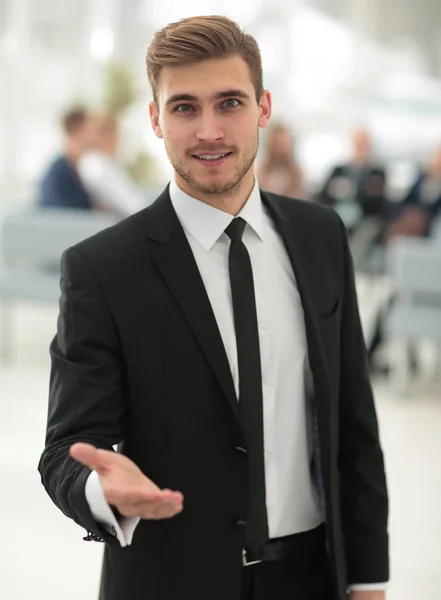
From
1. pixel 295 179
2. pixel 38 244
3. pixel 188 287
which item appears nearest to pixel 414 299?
pixel 38 244

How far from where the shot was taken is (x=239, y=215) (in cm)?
161

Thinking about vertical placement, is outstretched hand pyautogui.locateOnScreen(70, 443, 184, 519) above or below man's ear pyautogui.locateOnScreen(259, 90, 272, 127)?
below

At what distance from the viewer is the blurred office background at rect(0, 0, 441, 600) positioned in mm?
3943

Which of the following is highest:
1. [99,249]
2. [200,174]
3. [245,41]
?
[245,41]

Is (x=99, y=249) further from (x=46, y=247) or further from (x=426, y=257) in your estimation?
(x=46, y=247)

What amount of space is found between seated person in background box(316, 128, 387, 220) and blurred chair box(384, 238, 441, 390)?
149 inches

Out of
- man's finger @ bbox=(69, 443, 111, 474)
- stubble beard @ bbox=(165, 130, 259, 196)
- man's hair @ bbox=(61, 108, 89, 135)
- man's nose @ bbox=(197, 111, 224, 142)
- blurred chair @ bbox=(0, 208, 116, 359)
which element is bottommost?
man's finger @ bbox=(69, 443, 111, 474)

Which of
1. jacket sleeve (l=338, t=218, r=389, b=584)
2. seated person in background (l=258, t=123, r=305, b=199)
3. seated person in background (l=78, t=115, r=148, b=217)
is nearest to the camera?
jacket sleeve (l=338, t=218, r=389, b=584)

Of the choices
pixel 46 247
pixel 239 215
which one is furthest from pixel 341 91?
pixel 239 215

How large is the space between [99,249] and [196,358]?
0.22 metres

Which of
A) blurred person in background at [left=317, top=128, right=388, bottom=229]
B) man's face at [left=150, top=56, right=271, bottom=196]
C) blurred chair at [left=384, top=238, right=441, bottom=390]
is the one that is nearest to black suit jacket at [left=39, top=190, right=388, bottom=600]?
man's face at [left=150, top=56, right=271, bottom=196]

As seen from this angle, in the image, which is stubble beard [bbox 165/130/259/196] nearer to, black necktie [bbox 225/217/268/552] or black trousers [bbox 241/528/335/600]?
black necktie [bbox 225/217/268/552]

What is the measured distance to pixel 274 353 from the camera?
1.57 m

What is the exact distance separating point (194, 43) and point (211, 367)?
476 mm
